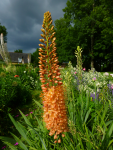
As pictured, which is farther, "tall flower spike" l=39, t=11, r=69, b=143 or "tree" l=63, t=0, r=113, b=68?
"tree" l=63, t=0, r=113, b=68

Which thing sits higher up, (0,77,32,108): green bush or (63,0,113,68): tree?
(63,0,113,68): tree

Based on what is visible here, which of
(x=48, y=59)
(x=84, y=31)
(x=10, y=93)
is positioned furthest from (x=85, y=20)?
(x=48, y=59)

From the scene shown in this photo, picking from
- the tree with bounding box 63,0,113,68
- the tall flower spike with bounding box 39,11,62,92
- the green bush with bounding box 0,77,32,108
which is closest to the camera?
the tall flower spike with bounding box 39,11,62,92

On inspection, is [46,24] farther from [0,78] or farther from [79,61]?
[0,78]

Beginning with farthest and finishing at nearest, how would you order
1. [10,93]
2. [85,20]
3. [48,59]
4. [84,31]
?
[84,31] < [85,20] < [10,93] < [48,59]

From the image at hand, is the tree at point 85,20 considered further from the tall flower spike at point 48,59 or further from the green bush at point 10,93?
the tall flower spike at point 48,59

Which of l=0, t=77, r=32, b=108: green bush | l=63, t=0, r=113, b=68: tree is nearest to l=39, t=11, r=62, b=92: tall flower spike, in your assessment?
l=0, t=77, r=32, b=108: green bush

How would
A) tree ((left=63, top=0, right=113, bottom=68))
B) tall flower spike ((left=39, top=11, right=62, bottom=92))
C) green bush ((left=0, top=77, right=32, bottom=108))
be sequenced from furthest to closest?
tree ((left=63, top=0, right=113, bottom=68))
green bush ((left=0, top=77, right=32, bottom=108))
tall flower spike ((left=39, top=11, right=62, bottom=92))

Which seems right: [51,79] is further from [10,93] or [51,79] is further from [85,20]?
[85,20]

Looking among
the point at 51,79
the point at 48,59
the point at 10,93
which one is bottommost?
the point at 10,93

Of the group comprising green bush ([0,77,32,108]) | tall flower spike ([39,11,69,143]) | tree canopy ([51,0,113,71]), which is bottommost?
green bush ([0,77,32,108])

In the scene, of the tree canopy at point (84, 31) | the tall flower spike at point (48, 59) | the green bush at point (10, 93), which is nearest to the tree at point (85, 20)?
the tree canopy at point (84, 31)

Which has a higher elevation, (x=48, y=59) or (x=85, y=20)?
(x=85, y=20)

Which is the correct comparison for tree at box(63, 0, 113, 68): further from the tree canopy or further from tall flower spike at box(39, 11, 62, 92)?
tall flower spike at box(39, 11, 62, 92)
